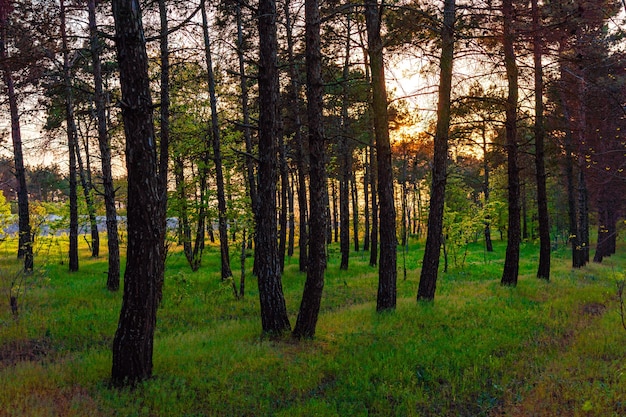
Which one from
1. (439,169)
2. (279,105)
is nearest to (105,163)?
(279,105)

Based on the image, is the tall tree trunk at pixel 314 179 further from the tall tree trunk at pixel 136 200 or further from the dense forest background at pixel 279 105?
the tall tree trunk at pixel 136 200

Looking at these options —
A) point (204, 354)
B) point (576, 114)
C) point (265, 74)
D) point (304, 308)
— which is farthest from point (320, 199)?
point (576, 114)

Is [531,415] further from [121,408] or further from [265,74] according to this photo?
[265,74]

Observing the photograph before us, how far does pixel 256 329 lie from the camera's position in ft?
28.0

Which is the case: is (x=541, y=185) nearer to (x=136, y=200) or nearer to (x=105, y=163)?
(x=136, y=200)

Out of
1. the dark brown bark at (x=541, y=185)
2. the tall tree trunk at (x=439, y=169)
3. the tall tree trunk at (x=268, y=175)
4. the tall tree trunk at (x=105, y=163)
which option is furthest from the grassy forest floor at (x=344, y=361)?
the dark brown bark at (x=541, y=185)

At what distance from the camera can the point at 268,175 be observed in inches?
309

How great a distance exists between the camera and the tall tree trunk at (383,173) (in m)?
9.79

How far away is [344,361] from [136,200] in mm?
4031

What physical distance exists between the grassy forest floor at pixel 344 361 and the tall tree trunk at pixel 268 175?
0.59 m

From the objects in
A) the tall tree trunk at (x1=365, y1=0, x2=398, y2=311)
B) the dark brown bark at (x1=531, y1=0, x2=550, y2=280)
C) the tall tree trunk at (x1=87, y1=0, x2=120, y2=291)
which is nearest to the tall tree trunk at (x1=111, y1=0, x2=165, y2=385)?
the tall tree trunk at (x1=365, y1=0, x2=398, y2=311)

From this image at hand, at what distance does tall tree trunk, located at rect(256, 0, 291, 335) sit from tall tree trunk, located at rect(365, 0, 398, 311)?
288cm

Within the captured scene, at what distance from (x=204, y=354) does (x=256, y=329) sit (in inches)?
71.4

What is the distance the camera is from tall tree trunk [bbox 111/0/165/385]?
545 cm
